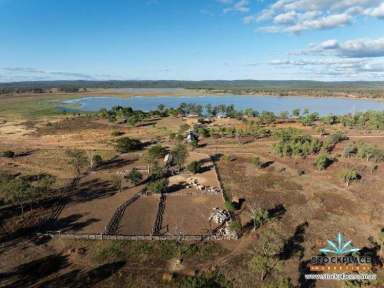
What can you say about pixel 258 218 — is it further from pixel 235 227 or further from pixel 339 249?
pixel 339 249

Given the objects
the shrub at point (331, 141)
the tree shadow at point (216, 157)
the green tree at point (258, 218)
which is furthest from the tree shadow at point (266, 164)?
the green tree at point (258, 218)

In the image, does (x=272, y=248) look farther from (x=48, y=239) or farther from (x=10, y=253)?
(x=10, y=253)

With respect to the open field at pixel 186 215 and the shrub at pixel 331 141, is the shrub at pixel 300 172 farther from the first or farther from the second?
the shrub at pixel 331 141

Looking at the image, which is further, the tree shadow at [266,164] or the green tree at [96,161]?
the tree shadow at [266,164]

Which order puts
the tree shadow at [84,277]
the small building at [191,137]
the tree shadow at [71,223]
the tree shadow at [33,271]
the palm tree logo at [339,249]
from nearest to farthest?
the tree shadow at [84,277] < the tree shadow at [33,271] < the palm tree logo at [339,249] < the tree shadow at [71,223] < the small building at [191,137]

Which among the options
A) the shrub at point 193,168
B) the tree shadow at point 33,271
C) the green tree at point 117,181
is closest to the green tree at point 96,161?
the green tree at point 117,181

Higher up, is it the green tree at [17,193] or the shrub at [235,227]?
the green tree at [17,193]

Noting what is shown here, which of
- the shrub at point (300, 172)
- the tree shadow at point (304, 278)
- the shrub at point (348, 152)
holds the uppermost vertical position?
the shrub at point (348, 152)

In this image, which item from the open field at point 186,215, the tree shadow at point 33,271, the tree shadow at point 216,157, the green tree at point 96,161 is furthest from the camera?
the tree shadow at point 216,157
